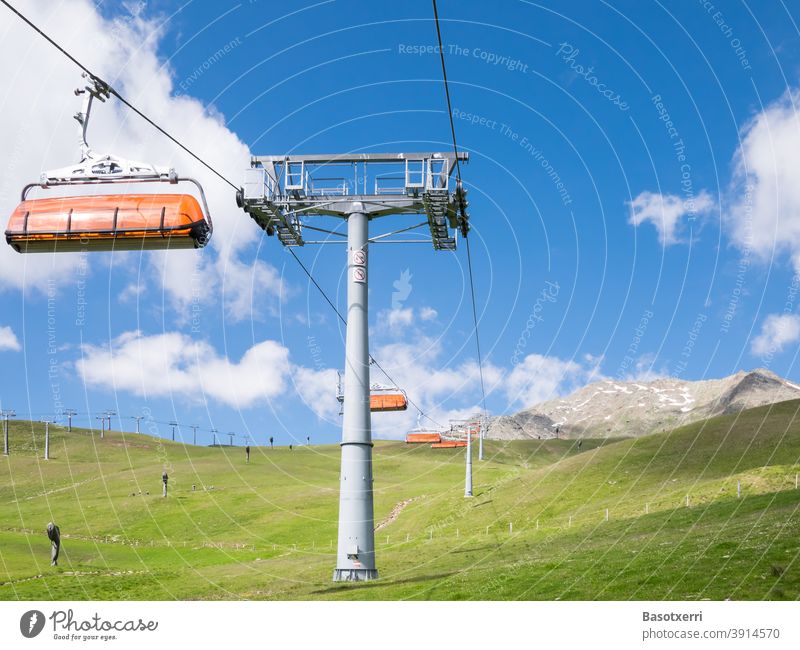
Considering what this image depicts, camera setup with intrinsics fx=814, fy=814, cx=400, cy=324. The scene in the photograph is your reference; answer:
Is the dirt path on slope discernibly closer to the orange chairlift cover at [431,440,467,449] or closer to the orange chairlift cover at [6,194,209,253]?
the orange chairlift cover at [431,440,467,449]

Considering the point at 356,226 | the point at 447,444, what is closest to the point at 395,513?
the point at 447,444

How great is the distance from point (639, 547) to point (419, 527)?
4305cm

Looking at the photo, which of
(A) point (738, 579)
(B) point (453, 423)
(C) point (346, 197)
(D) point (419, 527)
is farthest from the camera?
(B) point (453, 423)

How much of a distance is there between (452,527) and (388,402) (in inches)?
513

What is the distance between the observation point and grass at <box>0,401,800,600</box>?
26.2 meters

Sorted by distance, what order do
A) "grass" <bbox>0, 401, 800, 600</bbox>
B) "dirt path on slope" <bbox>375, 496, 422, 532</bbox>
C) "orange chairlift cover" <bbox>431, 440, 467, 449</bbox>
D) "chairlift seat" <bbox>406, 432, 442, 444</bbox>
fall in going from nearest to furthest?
"grass" <bbox>0, 401, 800, 600</bbox>, "dirt path on slope" <bbox>375, 496, 422, 532</bbox>, "chairlift seat" <bbox>406, 432, 442, 444</bbox>, "orange chairlift cover" <bbox>431, 440, 467, 449</bbox>

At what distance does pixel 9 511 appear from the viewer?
105750 millimetres

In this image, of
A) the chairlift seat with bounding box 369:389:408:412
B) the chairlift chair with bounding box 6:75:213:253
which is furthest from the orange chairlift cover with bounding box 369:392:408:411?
the chairlift chair with bounding box 6:75:213:253
